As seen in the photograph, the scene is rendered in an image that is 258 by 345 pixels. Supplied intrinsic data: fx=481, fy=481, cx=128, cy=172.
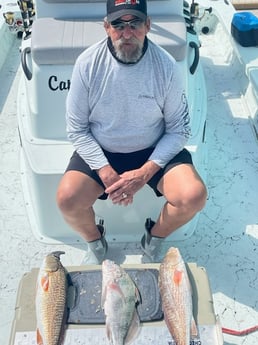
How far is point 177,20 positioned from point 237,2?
4702mm

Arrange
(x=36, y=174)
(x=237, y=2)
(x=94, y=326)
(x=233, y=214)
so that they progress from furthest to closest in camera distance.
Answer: (x=237, y=2) < (x=233, y=214) < (x=36, y=174) < (x=94, y=326)

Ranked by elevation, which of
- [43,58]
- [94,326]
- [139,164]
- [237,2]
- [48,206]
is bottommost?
[237,2]

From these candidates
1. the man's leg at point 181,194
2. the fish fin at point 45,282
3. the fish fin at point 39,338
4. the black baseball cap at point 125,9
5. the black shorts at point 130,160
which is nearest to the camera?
the fish fin at point 39,338

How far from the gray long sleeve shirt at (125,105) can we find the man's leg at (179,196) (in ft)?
0.33

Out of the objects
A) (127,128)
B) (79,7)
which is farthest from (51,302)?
(79,7)

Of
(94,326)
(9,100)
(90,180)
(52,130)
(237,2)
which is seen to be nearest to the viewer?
(94,326)

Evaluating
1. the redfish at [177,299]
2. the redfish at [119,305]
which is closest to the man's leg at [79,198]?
the redfish at [119,305]

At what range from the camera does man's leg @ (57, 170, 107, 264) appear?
2381 mm

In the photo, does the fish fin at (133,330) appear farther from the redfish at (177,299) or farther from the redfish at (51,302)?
the redfish at (51,302)

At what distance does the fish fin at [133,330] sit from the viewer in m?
2.00

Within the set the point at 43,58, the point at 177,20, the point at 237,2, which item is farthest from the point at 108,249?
the point at 237,2

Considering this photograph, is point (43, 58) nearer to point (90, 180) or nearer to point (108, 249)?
point (90, 180)

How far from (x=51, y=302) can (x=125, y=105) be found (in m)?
1.02

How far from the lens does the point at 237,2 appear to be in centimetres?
715
